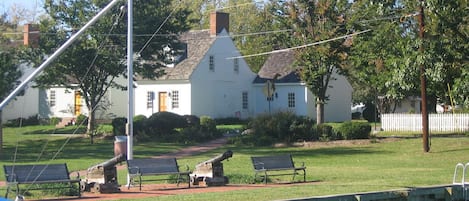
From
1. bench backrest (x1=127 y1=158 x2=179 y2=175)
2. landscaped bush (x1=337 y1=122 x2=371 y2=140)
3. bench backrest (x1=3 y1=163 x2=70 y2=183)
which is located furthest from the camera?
landscaped bush (x1=337 y1=122 x2=371 y2=140)

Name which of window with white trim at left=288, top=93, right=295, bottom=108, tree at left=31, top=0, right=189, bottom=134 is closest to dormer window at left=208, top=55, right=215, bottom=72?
window with white trim at left=288, top=93, right=295, bottom=108

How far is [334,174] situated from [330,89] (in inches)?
1546

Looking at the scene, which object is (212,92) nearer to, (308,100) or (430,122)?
(308,100)

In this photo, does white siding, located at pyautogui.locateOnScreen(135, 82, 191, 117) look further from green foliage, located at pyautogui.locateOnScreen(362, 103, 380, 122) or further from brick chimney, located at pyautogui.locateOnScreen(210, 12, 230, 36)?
green foliage, located at pyautogui.locateOnScreen(362, 103, 380, 122)

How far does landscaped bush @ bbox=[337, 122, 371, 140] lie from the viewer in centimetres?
4234

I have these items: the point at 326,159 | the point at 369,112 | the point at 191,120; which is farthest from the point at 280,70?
the point at 326,159

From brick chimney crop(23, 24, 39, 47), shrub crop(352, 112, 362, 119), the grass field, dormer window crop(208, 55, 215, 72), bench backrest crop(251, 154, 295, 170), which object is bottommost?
the grass field

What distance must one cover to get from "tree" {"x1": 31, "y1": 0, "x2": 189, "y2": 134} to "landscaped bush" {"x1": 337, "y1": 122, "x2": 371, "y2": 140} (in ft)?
39.5

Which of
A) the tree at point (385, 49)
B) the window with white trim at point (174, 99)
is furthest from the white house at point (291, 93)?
the tree at point (385, 49)

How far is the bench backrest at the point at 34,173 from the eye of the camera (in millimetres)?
19703

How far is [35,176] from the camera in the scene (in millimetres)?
20281

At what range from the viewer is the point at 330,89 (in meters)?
65.2

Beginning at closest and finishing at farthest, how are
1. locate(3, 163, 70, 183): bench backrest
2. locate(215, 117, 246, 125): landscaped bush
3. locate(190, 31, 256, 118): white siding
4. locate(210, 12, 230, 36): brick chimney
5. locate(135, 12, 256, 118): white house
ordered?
locate(3, 163, 70, 183): bench backrest → locate(135, 12, 256, 118): white house → locate(190, 31, 256, 118): white siding → locate(210, 12, 230, 36): brick chimney → locate(215, 117, 246, 125): landscaped bush

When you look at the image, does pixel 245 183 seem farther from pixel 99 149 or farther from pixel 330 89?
pixel 330 89
